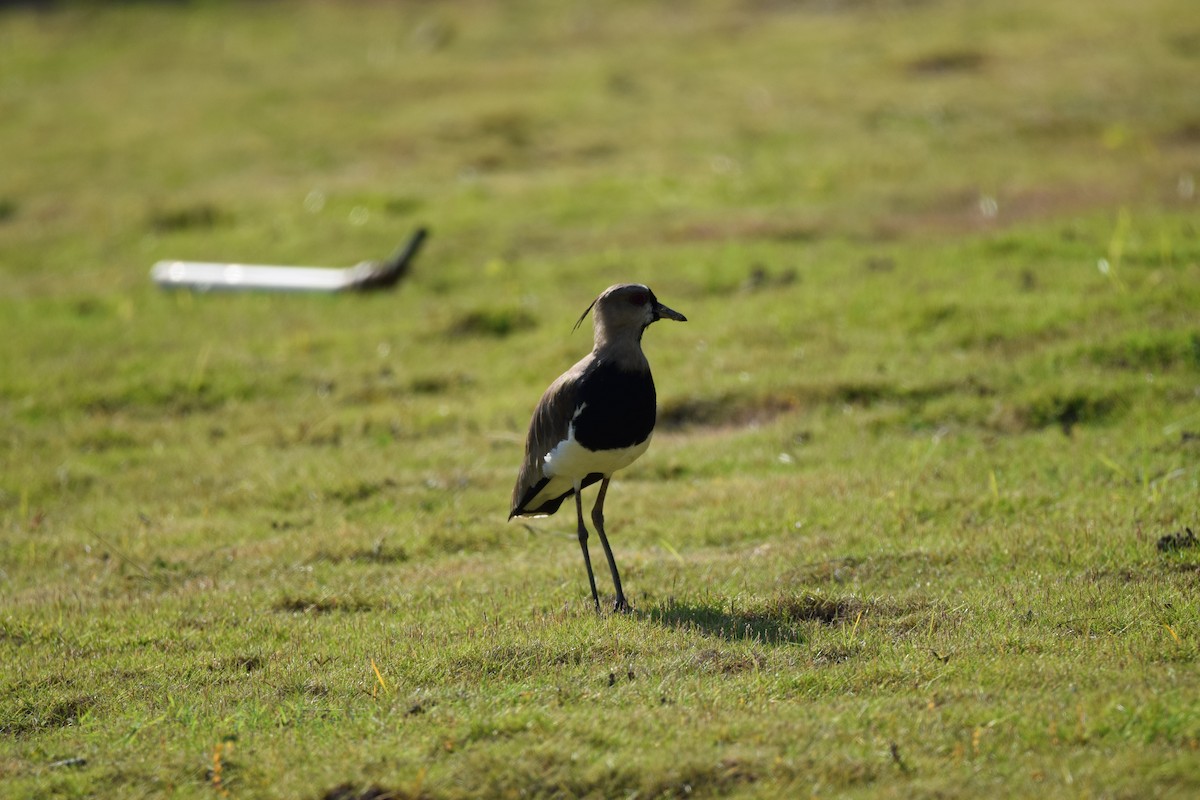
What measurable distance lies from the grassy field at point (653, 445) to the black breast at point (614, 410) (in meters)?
1.08

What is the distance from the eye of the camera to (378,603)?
8703 millimetres

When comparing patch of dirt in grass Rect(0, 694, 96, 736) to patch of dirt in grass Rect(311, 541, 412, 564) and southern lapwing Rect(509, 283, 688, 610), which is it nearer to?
patch of dirt in grass Rect(311, 541, 412, 564)

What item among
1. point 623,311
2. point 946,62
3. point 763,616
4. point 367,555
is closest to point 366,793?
point 763,616

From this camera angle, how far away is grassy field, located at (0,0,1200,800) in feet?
21.0

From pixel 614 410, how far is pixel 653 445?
12.9 feet

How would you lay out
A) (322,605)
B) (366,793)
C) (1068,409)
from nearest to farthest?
(366,793) → (322,605) → (1068,409)

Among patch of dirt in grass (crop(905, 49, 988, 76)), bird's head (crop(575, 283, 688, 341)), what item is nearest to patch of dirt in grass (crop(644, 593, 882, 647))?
bird's head (crop(575, 283, 688, 341))

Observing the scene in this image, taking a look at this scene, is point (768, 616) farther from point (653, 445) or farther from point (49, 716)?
point (653, 445)

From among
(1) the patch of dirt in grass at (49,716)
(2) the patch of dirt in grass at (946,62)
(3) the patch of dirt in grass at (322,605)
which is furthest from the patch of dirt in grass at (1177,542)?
(2) the patch of dirt in grass at (946,62)

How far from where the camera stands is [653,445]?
1198cm

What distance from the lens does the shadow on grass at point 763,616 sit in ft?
24.9

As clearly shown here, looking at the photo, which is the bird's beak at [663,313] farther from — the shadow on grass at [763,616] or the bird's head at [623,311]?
the shadow on grass at [763,616]

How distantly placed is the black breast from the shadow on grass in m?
1.06

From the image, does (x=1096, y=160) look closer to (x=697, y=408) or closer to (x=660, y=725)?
(x=697, y=408)
